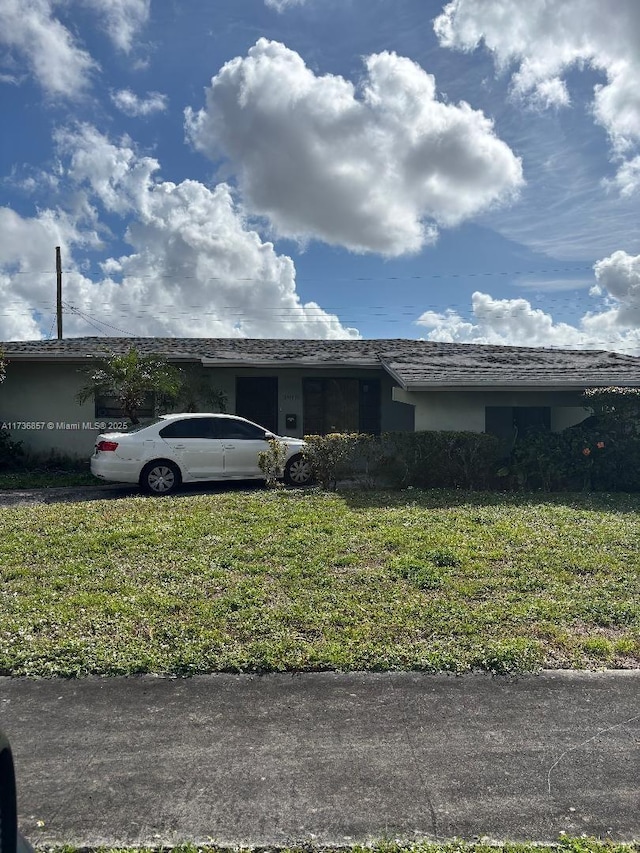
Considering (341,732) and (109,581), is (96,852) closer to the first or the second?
(341,732)

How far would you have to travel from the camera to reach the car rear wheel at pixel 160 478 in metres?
10.4

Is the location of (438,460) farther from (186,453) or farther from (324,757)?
(324,757)

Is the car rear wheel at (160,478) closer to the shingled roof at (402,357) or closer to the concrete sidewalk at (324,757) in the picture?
the shingled roof at (402,357)

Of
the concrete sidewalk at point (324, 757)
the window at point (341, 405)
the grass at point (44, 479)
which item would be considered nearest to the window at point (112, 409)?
the grass at point (44, 479)

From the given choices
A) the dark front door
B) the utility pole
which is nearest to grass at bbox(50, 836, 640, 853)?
the dark front door

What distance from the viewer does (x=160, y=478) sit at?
10445mm

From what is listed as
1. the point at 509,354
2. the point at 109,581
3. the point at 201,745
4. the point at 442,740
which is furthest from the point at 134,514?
the point at 509,354

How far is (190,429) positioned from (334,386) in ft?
18.4

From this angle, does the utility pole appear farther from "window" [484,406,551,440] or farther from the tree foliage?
"window" [484,406,551,440]

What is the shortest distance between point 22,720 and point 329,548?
12.0 ft

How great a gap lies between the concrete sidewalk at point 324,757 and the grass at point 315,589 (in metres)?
0.28

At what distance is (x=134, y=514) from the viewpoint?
809cm

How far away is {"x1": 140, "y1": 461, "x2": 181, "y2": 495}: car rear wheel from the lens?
34.0 feet

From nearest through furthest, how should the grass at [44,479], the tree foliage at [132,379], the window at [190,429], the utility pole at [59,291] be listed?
the window at [190,429] → the grass at [44,479] → the tree foliage at [132,379] → the utility pole at [59,291]
